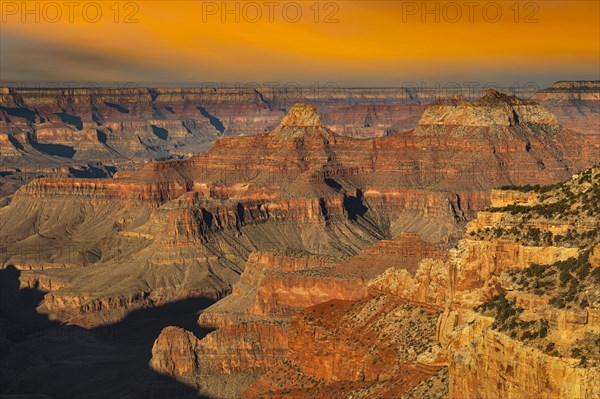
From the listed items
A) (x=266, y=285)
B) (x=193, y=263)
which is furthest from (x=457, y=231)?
(x=266, y=285)

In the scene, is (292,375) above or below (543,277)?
below

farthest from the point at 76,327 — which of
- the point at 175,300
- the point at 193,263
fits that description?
the point at 193,263

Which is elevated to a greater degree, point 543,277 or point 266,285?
point 543,277

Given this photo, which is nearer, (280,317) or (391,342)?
(391,342)

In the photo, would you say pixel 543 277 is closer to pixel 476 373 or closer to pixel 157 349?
pixel 476 373

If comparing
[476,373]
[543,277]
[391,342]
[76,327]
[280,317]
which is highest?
[543,277]

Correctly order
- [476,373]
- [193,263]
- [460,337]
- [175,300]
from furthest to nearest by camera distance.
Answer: [193,263] < [175,300] < [460,337] < [476,373]

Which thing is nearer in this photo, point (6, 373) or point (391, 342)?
point (391, 342)

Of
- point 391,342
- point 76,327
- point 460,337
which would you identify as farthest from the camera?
point 76,327

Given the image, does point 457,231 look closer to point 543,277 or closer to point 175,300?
point 175,300
